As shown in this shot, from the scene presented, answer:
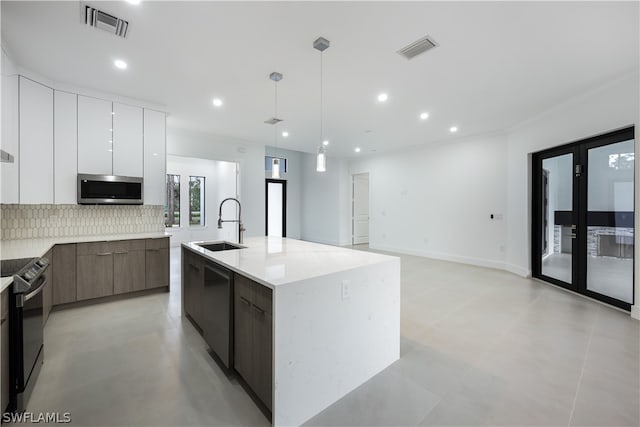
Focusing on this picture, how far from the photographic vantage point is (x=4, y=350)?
159 cm

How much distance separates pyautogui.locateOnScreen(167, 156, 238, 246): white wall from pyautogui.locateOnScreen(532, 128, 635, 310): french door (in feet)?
23.0

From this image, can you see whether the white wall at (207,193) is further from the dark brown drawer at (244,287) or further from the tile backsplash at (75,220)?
the dark brown drawer at (244,287)

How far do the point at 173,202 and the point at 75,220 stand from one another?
4.53 meters

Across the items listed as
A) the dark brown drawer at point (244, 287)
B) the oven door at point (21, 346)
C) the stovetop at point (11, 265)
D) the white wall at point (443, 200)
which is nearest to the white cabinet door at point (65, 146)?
the stovetop at point (11, 265)

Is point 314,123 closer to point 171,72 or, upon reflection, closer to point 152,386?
point 171,72

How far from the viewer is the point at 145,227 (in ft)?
14.6

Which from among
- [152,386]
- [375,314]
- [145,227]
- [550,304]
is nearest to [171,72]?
[145,227]

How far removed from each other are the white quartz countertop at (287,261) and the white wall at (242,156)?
143 inches

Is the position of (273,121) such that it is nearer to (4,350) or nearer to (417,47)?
(417,47)

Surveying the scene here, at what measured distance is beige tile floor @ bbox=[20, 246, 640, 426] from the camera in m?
1.73

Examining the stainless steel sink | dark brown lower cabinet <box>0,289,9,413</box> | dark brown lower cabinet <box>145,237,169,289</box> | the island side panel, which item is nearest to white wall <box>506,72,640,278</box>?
the island side panel

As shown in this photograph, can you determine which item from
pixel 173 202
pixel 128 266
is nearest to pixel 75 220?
pixel 128 266

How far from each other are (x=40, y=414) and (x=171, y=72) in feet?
10.4

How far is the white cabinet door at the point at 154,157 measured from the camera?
4152mm
